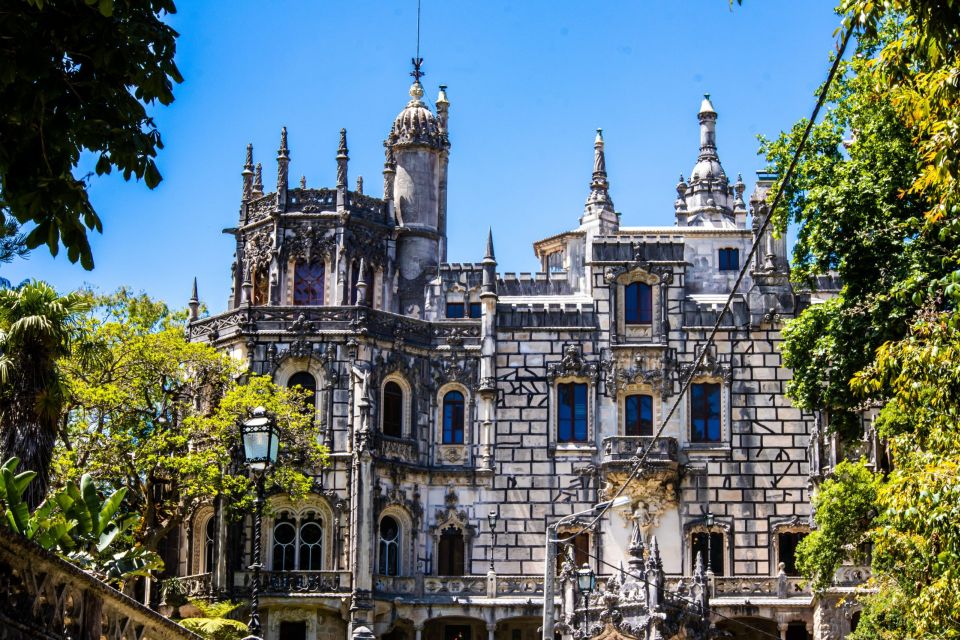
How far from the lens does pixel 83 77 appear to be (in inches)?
591

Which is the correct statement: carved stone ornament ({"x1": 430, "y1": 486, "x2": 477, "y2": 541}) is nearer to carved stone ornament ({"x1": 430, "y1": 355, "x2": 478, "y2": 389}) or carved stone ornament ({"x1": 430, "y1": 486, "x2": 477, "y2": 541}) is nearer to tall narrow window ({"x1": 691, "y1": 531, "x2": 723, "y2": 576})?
carved stone ornament ({"x1": 430, "y1": 355, "x2": 478, "y2": 389})

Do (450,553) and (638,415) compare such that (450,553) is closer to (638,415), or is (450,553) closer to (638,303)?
(638,415)

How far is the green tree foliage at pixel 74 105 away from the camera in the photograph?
47.8 ft

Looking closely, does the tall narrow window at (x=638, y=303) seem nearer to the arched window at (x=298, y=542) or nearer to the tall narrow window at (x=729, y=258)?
the tall narrow window at (x=729, y=258)

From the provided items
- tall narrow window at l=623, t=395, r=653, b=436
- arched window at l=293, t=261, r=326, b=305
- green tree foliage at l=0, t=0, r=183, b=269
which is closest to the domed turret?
arched window at l=293, t=261, r=326, b=305

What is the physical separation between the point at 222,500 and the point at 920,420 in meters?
28.9

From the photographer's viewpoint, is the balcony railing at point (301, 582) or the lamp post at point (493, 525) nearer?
the balcony railing at point (301, 582)

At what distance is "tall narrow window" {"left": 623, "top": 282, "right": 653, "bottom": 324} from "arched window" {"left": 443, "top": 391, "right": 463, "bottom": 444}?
6364 mm

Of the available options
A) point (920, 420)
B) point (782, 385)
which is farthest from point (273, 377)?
point (920, 420)

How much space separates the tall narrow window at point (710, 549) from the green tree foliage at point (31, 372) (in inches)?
961

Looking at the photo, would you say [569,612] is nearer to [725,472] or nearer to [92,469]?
[725,472]

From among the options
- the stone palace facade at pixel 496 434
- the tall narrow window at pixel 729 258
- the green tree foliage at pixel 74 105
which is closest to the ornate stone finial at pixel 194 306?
the stone palace facade at pixel 496 434

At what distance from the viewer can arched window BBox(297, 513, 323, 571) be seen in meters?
50.7

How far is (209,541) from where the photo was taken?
2007 inches
